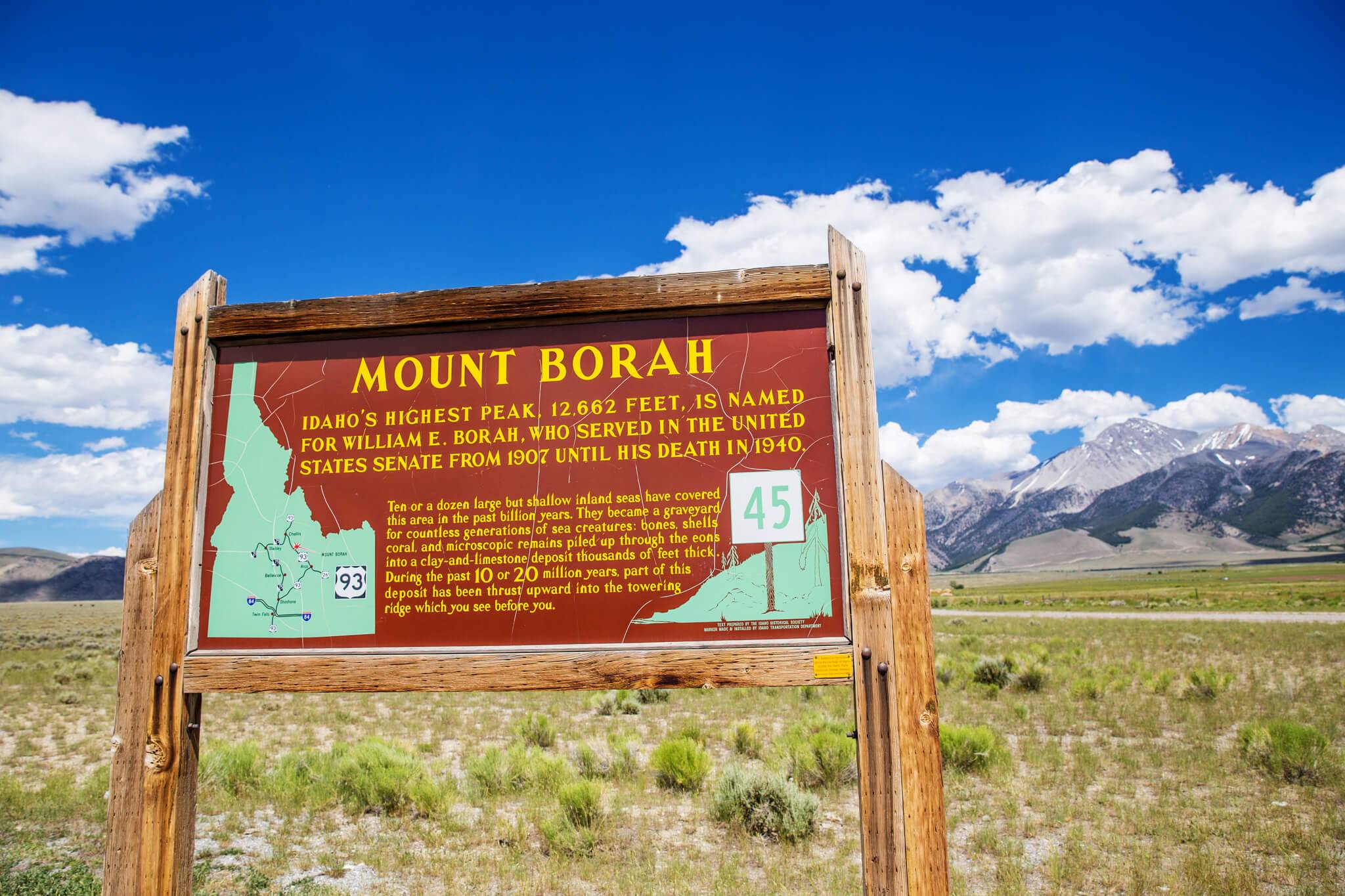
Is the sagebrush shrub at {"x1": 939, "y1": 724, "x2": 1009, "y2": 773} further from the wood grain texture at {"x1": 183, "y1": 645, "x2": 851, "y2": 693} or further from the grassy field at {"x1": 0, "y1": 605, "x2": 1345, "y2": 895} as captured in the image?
the wood grain texture at {"x1": 183, "y1": 645, "x2": 851, "y2": 693}

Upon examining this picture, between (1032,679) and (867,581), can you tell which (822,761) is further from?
(1032,679)

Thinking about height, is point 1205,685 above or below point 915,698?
below

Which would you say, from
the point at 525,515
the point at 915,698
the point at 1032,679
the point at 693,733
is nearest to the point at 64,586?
the point at 693,733

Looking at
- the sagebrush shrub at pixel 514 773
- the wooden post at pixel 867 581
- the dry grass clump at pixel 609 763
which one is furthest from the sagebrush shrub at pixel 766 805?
the wooden post at pixel 867 581

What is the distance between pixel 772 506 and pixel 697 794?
5870 mm

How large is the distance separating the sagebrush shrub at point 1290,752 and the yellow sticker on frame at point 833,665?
8.16m

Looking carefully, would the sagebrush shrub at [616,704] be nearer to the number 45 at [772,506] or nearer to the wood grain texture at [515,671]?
the wood grain texture at [515,671]

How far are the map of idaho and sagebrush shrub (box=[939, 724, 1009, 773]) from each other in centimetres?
747

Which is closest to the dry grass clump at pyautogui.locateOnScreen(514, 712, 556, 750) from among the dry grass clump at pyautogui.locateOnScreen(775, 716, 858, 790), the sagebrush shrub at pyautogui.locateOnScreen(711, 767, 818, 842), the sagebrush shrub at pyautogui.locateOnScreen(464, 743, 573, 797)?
the sagebrush shrub at pyautogui.locateOnScreen(464, 743, 573, 797)

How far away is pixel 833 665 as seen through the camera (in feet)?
11.0

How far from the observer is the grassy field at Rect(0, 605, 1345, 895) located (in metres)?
5.98

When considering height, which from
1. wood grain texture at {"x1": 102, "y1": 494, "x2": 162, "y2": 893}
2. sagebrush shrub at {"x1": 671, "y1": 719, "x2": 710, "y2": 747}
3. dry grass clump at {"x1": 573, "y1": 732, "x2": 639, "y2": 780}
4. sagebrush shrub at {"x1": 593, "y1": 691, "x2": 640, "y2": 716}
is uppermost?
wood grain texture at {"x1": 102, "y1": 494, "x2": 162, "y2": 893}

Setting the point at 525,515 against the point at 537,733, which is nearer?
the point at 525,515

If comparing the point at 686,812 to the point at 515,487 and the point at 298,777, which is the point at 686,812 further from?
the point at 515,487
